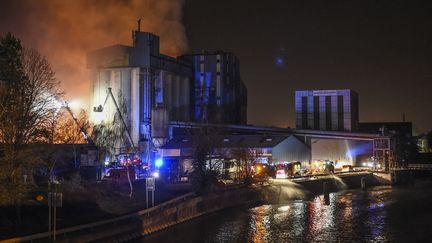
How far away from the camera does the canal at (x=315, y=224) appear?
3306 centimetres

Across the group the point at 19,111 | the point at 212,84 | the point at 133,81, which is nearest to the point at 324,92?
the point at 212,84

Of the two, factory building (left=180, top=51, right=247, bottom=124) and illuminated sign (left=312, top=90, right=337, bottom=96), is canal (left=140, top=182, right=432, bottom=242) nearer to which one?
factory building (left=180, top=51, right=247, bottom=124)

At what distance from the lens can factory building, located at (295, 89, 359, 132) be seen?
372 feet

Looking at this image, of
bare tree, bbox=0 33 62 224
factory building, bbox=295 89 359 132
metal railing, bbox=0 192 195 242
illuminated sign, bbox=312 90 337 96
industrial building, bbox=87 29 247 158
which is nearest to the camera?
metal railing, bbox=0 192 195 242

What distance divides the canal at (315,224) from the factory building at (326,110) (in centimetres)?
6000

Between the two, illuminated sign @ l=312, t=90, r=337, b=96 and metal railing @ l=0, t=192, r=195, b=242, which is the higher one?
illuminated sign @ l=312, t=90, r=337, b=96

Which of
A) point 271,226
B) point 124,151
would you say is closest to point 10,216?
point 271,226

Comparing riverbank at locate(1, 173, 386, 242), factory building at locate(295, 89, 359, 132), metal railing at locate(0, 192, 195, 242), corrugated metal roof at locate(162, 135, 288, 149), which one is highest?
factory building at locate(295, 89, 359, 132)

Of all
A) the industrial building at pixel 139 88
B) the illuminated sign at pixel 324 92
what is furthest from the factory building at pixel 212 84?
the illuminated sign at pixel 324 92

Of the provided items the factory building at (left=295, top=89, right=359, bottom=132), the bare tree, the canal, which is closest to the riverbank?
the canal

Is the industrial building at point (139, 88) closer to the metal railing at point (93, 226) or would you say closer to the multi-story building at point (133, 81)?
the multi-story building at point (133, 81)

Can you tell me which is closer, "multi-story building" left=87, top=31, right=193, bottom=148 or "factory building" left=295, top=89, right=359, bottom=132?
"multi-story building" left=87, top=31, right=193, bottom=148

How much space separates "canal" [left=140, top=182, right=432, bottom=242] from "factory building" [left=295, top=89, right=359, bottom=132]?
6000cm

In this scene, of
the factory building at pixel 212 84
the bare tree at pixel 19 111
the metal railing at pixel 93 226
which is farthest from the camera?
the factory building at pixel 212 84
